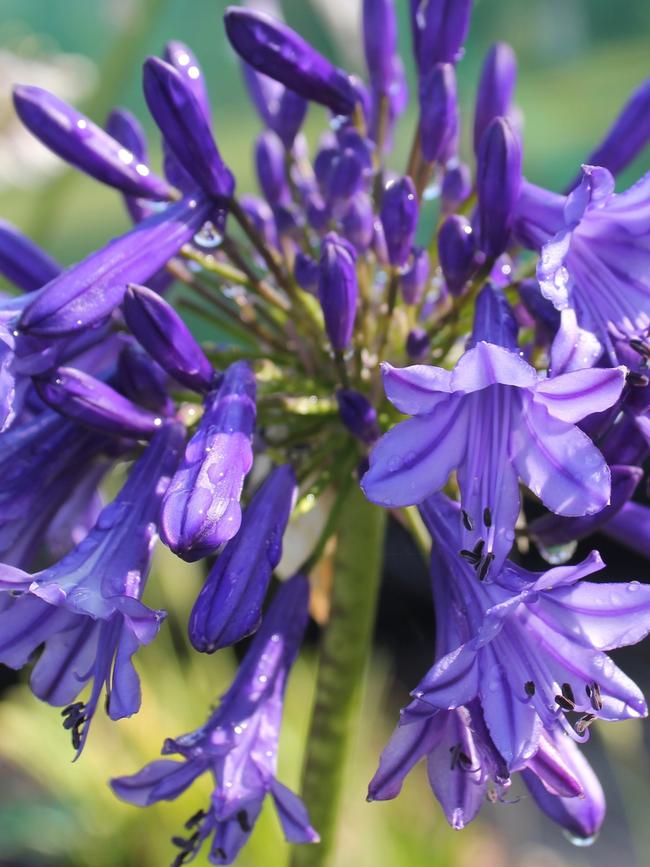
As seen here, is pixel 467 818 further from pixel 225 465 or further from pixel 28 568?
pixel 28 568

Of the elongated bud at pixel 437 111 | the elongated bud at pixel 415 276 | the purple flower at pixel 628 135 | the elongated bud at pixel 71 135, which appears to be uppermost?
the purple flower at pixel 628 135

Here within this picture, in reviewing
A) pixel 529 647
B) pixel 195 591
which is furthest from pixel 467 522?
pixel 195 591

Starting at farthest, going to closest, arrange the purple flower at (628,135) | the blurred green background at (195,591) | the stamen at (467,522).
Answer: the blurred green background at (195,591) < the purple flower at (628,135) < the stamen at (467,522)

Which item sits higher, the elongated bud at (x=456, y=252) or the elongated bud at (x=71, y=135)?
the elongated bud at (x=456, y=252)

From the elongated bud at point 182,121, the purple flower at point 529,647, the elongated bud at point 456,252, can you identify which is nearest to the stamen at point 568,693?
the purple flower at point 529,647

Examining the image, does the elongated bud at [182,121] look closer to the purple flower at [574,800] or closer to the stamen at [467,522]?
the stamen at [467,522]

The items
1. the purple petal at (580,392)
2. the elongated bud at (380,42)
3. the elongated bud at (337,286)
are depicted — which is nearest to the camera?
the purple petal at (580,392)

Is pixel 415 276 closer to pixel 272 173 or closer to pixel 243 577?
pixel 272 173

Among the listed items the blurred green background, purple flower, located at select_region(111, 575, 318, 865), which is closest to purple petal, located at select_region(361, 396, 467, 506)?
purple flower, located at select_region(111, 575, 318, 865)

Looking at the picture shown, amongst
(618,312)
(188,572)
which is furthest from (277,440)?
(188,572)
